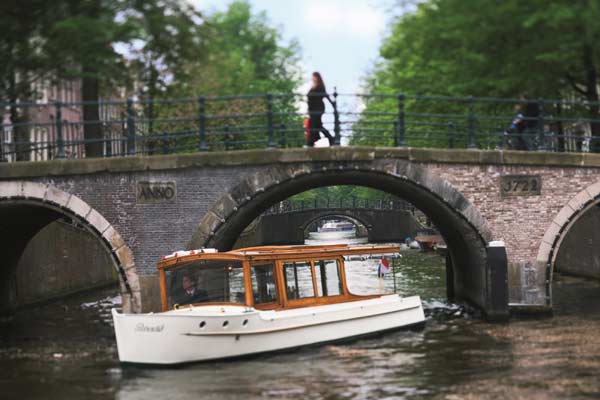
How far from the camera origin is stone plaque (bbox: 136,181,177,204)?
18.1m

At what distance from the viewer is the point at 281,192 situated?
19.5 m

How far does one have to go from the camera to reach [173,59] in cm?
1300

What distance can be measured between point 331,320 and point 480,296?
12.9 ft

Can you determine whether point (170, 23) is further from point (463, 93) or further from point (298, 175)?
point (463, 93)

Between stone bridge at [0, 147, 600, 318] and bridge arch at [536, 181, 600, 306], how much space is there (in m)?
0.02

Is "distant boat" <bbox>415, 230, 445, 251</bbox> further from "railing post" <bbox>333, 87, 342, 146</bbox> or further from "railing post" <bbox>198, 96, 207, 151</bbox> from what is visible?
"railing post" <bbox>198, 96, 207, 151</bbox>

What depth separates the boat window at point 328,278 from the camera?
17422mm

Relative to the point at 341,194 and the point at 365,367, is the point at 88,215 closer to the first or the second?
the point at 365,367

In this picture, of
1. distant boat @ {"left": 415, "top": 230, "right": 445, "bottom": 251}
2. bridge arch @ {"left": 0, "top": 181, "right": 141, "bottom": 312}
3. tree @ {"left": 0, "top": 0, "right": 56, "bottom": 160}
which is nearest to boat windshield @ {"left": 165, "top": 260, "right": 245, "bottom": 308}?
bridge arch @ {"left": 0, "top": 181, "right": 141, "bottom": 312}

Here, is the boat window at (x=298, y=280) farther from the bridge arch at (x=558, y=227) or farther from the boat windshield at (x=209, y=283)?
the bridge arch at (x=558, y=227)

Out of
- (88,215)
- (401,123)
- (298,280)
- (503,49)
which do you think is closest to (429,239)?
(503,49)

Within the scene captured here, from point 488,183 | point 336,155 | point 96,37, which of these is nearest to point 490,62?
point 488,183

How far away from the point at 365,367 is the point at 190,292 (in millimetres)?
3113

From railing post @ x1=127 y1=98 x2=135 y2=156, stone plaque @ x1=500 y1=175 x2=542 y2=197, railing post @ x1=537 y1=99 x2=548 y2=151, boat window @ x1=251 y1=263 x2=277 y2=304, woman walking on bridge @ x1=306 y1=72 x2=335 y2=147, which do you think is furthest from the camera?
railing post @ x1=537 y1=99 x2=548 y2=151
